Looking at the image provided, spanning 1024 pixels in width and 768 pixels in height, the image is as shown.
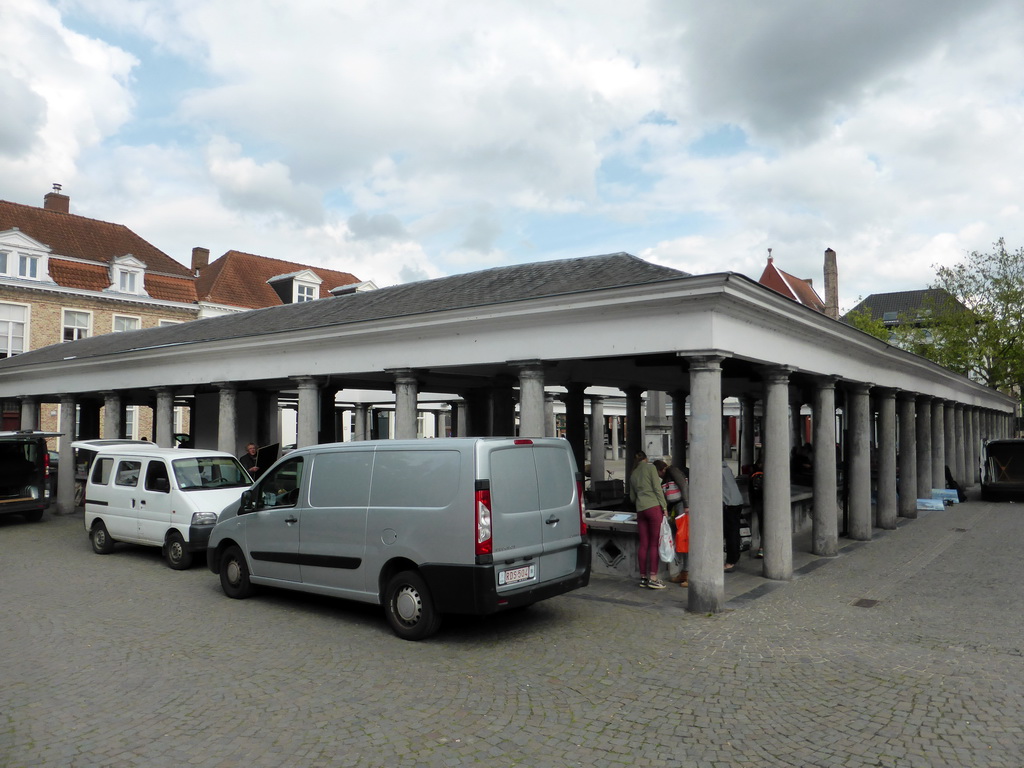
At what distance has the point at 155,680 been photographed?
6.59 meters

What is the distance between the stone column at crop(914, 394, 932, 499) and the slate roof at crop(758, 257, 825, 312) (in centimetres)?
3709

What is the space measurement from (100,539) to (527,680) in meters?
10.2

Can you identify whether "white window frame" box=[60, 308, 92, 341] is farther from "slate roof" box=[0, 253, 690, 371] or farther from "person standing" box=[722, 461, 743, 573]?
"person standing" box=[722, 461, 743, 573]

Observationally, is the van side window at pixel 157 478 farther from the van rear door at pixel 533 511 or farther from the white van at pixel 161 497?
the van rear door at pixel 533 511

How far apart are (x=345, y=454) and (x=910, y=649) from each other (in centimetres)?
648

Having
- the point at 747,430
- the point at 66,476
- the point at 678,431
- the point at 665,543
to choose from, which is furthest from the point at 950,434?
the point at 66,476

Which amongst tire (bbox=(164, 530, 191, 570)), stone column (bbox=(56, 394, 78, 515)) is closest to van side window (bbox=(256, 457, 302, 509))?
tire (bbox=(164, 530, 191, 570))

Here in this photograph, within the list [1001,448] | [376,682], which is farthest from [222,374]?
[1001,448]

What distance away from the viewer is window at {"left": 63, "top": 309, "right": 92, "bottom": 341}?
37.3 m

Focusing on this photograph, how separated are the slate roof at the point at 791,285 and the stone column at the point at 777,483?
47.9 metres

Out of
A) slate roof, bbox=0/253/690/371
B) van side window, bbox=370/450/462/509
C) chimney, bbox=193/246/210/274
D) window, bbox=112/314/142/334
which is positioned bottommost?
van side window, bbox=370/450/462/509

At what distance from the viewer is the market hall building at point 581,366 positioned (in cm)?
942

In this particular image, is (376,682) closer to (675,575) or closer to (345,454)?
(345,454)

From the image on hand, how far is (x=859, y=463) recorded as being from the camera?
597 inches
